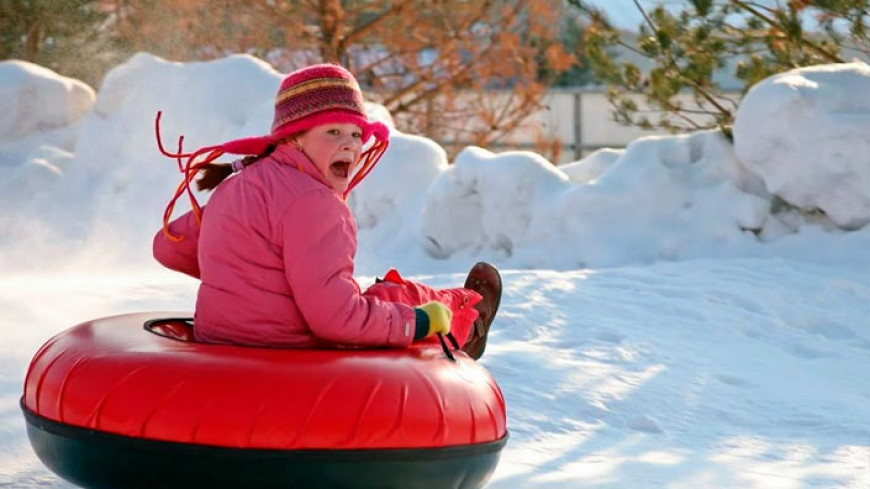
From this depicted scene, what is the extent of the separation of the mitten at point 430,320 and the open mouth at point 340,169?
39 cm

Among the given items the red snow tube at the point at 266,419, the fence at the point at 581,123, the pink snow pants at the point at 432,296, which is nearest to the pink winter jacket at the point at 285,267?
the red snow tube at the point at 266,419

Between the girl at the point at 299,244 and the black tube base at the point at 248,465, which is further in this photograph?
the girl at the point at 299,244

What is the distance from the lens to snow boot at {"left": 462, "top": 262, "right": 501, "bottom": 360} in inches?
173

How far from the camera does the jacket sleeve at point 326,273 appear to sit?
3.50m

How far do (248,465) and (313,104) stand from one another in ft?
3.19

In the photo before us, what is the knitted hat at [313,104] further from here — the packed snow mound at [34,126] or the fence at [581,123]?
the fence at [581,123]

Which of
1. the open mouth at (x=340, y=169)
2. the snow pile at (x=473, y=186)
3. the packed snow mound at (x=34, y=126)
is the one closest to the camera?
the open mouth at (x=340, y=169)

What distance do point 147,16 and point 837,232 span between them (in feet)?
26.1

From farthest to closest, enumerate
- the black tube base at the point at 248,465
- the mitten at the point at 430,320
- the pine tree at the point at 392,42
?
the pine tree at the point at 392,42 → the mitten at the point at 430,320 → the black tube base at the point at 248,465

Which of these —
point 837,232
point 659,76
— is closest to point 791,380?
point 837,232

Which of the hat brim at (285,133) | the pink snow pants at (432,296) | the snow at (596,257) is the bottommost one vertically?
the snow at (596,257)

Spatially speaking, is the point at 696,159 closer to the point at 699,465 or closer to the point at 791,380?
the point at 791,380

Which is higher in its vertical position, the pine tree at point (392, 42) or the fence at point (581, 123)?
the pine tree at point (392, 42)

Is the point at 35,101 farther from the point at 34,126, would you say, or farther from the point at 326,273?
the point at 326,273
